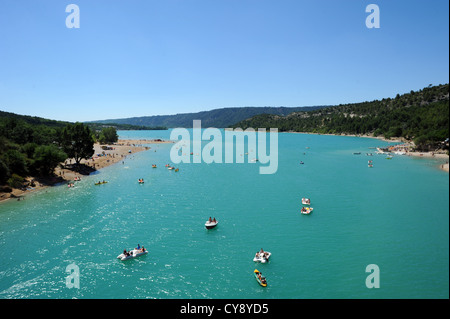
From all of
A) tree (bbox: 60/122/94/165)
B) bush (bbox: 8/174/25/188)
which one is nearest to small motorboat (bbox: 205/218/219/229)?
bush (bbox: 8/174/25/188)

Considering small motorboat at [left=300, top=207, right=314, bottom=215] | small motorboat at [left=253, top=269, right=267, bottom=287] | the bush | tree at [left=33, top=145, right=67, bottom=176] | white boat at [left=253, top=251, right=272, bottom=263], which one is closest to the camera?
small motorboat at [left=253, top=269, right=267, bottom=287]

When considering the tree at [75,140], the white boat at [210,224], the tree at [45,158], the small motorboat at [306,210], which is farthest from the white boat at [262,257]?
the tree at [75,140]

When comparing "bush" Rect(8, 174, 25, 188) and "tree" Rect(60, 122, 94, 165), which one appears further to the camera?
"tree" Rect(60, 122, 94, 165)

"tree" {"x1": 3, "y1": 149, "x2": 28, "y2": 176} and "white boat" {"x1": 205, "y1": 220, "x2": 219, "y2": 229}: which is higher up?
"tree" {"x1": 3, "y1": 149, "x2": 28, "y2": 176}

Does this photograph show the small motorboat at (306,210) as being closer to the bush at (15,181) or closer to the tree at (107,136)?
the bush at (15,181)

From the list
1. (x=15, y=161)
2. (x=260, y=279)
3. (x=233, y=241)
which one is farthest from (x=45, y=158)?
(x=260, y=279)

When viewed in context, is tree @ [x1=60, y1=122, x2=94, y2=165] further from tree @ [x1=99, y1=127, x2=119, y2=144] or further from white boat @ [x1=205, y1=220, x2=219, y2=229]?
tree @ [x1=99, y1=127, x2=119, y2=144]
